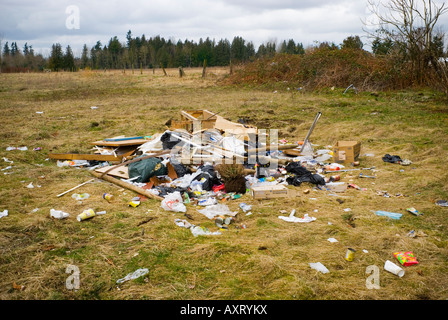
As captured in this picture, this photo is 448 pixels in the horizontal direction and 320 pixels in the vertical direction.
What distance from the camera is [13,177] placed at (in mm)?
5172

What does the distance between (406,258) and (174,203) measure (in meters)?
2.66

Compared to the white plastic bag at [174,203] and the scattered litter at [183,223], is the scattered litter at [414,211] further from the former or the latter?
the white plastic bag at [174,203]

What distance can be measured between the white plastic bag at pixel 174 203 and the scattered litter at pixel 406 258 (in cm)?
242

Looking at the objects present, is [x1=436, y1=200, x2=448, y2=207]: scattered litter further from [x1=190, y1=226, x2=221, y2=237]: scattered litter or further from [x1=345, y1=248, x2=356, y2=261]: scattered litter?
[x1=190, y1=226, x2=221, y2=237]: scattered litter

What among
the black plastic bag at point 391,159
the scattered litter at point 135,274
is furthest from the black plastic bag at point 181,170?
the black plastic bag at point 391,159

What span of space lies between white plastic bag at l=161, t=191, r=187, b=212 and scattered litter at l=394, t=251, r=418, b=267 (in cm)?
242

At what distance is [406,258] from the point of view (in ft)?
9.44

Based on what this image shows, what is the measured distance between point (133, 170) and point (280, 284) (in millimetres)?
3226

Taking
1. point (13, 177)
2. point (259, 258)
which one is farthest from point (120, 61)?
point (259, 258)

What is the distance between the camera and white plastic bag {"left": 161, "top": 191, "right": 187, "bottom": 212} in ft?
13.3

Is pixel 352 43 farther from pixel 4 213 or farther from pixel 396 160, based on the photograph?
pixel 4 213

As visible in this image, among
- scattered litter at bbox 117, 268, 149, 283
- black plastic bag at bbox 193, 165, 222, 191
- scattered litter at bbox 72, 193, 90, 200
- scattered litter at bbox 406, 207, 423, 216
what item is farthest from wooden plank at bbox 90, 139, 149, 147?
scattered litter at bbox 406, 207, 423, 216

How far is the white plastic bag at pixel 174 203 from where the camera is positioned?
405cm

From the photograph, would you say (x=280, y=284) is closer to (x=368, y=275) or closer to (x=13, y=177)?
(x=368, y=275)
